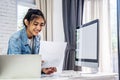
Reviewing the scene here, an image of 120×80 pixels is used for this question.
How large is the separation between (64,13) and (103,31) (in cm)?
73

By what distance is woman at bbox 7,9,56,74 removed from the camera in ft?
5.86

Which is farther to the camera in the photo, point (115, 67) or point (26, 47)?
point (115, 67)

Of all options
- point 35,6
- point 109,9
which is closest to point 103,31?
point 109,9

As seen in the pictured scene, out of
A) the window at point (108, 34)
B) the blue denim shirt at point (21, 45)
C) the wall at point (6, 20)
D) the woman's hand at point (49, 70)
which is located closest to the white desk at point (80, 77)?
the woman's hand at point (49, 70)

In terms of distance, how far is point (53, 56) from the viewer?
1.60m

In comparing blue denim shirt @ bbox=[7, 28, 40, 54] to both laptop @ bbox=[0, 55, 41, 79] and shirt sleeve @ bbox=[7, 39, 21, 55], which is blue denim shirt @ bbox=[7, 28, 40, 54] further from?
laptop @ bbox=[0, 55, 41, 79]

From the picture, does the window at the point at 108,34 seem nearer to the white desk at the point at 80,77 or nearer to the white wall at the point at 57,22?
the white wall at the point at 57,22

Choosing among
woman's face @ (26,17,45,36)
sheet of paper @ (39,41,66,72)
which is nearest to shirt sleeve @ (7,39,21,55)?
woman's face @ (26,17,45,36)

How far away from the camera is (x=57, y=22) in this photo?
12.8 ft

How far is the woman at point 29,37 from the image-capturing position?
179 cm

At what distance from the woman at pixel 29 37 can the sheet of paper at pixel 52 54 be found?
0.67 feet

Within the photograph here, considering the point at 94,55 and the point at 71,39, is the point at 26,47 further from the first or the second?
the point at 71,39

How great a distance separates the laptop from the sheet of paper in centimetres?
26

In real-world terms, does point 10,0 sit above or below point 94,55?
above
